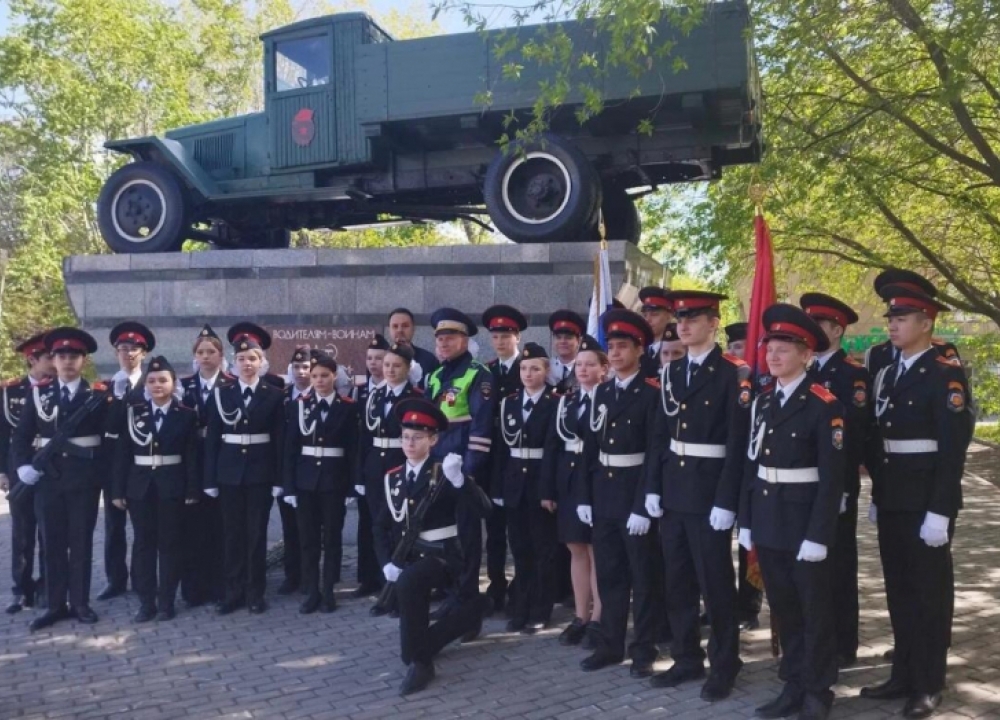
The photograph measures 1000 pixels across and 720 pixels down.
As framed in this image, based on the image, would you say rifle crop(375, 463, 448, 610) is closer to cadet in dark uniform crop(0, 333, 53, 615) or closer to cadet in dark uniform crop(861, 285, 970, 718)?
cadet in dark uniform crop(861, 285, 970, 718)

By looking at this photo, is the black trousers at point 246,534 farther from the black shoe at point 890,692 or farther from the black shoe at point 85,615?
the black shoe at point 890,692

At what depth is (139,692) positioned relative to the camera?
513 cm

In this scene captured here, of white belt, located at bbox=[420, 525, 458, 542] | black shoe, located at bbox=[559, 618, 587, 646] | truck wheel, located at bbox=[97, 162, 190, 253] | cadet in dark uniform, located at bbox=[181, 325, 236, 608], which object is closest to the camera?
white belt, located at bbox=[420, 525, 458, 542]

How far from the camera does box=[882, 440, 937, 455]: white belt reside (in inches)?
181

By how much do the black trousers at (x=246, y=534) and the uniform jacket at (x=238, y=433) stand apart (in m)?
0.08

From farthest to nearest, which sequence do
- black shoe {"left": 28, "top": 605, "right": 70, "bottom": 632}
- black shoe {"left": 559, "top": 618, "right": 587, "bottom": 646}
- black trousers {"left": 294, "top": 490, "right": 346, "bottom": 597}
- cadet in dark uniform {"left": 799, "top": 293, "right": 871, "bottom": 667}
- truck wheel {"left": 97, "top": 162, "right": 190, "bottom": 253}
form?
1. truck wheel {"left": 97, "top": 162, "right": 190, "bottom": 253}
2. black trousers {"left": 294, "top": 490, "right": 346, "bottom": 597}
3. black shoe {"left": 28, "top": 605, "right": 70, "bottom": 632}
4. black shoe {"left": 559, "top": 618, "right": 587, "bottom": 646}
5. cadet in dark uniform {"left": 799, "top": 293, "right": 871, "bottom": 667}

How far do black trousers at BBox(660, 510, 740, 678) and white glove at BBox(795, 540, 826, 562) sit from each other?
54 centimetres

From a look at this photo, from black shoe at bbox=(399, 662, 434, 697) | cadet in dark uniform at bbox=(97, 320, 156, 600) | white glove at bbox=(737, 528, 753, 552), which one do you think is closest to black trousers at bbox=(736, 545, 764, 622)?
white glove at bbox=(737, 528, 753, 552)

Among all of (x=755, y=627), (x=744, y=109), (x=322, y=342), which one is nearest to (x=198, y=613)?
(x=322, y=342)

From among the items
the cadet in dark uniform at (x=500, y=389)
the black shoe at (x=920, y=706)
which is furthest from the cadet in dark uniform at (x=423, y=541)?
the black shoe at (x=920, y=706)

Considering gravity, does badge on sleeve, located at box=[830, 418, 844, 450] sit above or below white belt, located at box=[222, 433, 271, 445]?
above

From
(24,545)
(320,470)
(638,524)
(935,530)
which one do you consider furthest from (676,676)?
(24,545)

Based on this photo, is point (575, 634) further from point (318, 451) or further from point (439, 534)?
point (318, 451)

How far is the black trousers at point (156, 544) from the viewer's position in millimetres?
6500
